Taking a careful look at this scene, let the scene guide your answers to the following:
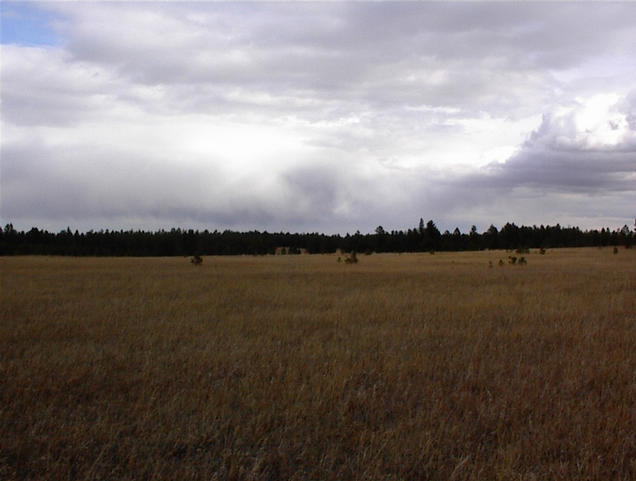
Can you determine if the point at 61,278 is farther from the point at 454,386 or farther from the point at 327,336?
the point at 454,386

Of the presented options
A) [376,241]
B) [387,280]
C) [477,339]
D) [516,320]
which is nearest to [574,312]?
[516,320]

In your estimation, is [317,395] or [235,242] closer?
[317,395]

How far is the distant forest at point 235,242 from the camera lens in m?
81.0

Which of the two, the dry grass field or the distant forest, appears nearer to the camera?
the dry grass field

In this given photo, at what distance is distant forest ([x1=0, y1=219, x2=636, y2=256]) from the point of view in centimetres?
8100

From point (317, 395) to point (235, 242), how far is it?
8927 cm

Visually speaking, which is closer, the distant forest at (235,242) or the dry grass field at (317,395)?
the dry grass field at (317,395)

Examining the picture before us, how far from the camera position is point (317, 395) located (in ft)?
20.3

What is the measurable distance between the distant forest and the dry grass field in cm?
6262

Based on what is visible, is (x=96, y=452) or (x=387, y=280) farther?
(x=387, y=280)

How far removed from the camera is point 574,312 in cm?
1288

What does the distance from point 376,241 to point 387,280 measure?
2987 inches

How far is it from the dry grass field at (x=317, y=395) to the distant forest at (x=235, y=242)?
6262 centimetres

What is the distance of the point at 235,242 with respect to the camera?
309 ft
